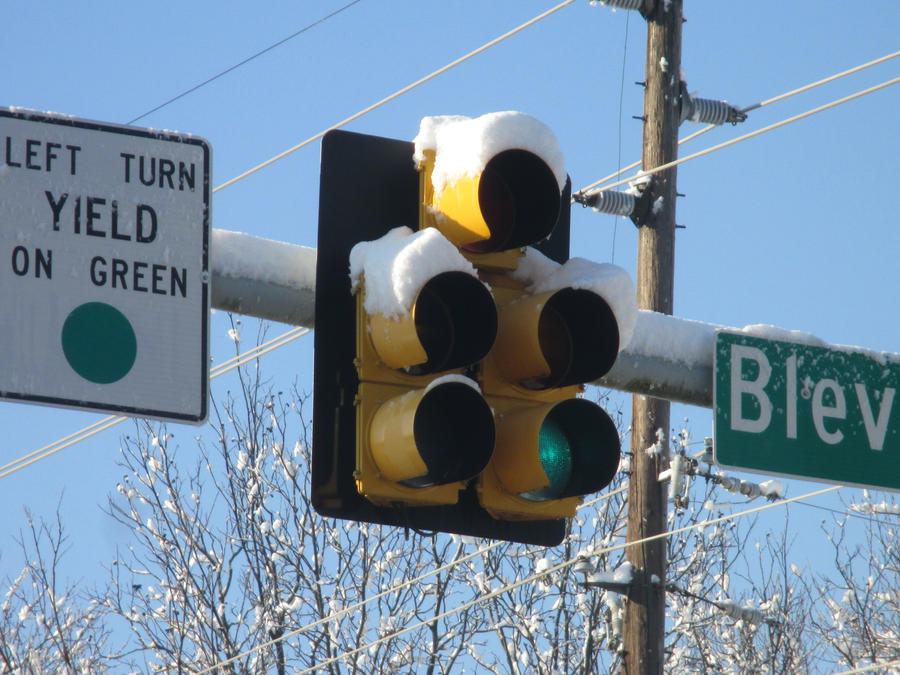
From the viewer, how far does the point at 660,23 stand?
464 inches

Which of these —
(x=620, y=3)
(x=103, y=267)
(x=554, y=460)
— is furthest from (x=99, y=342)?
(x=620, y=3)

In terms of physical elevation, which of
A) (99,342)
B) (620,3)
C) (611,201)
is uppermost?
(620,3)

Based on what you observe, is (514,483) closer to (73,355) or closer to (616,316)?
(616,316)

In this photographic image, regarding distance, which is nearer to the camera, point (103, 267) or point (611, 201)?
point (103, 267)

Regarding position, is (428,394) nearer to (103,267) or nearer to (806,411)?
(103,267)

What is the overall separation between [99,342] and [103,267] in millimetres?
226

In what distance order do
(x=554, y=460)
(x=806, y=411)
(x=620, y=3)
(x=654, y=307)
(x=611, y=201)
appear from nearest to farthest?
(x=554, y=460), (x=806, y=411), (x=654, y=307), (x=611, y=201), (x=620, y=3)

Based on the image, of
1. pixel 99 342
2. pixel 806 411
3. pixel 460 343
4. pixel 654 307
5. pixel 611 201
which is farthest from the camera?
pixel 611 201

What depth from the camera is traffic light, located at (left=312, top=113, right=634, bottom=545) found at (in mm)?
4680

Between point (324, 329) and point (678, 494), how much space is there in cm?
630

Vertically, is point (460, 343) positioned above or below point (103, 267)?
below

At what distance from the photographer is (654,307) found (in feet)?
35.9

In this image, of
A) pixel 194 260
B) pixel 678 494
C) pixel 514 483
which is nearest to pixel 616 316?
pixel 514 483

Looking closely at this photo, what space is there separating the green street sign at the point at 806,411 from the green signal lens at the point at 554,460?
2.80 ft
